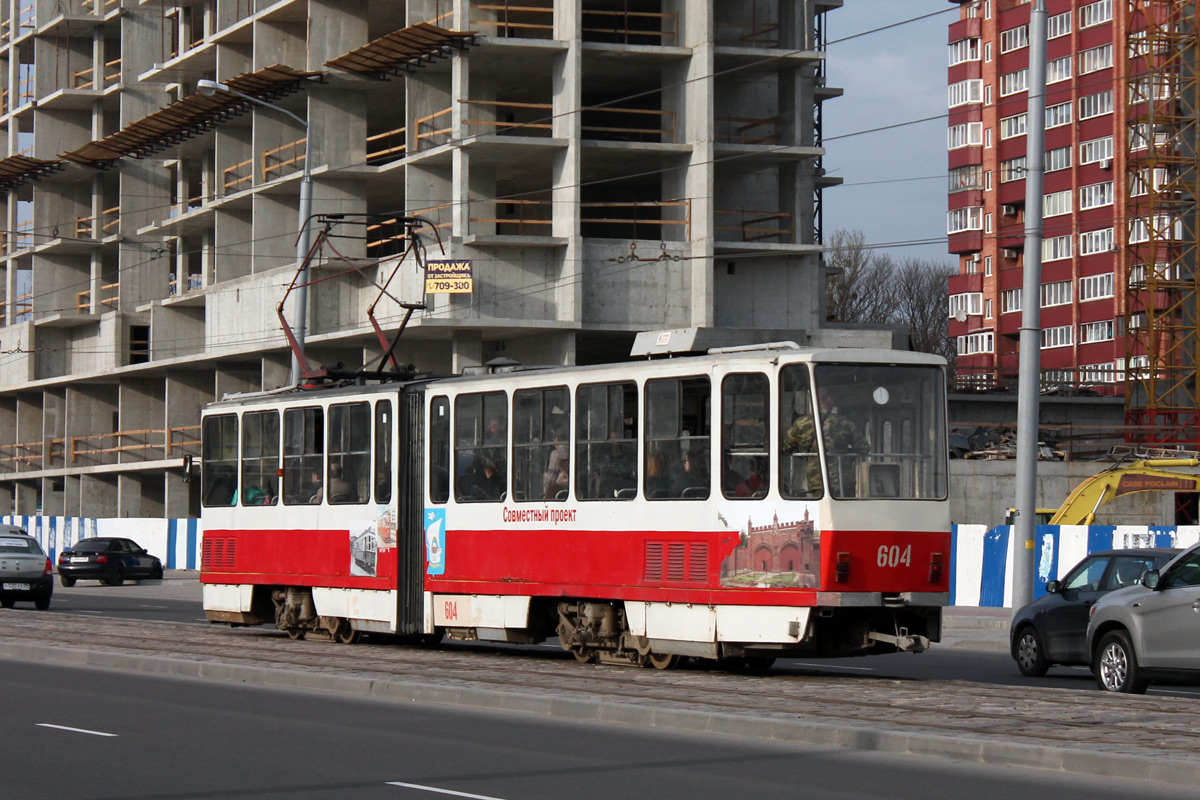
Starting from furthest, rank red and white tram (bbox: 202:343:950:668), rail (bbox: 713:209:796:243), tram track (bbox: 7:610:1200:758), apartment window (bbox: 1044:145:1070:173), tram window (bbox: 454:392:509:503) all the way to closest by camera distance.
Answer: apartment window (bbox: 1044:145:1070:173)
rail (bbox: 713:209:796:243)
tram window (bbox: 454:392:509:503)
red and white tram (bbox: 202:343:950:668)
tram track (bbox: 7:610:1200:758)

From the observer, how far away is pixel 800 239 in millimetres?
51750

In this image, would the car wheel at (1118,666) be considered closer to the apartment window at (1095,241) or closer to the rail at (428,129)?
the rail at (428,129)

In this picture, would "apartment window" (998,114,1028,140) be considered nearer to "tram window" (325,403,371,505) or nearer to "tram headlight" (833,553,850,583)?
"tram window" (325,403,371,505)

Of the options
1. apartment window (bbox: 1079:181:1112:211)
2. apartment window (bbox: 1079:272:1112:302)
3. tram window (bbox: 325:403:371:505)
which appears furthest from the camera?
apartment window (bbox: 1079:272:1112:302)

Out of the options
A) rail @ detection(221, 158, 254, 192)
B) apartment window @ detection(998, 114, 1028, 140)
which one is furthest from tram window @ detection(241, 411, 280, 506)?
apartment window @ detection(998, 114, 1028, 140)

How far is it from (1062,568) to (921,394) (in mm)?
15731

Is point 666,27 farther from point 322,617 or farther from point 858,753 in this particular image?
point 858,753

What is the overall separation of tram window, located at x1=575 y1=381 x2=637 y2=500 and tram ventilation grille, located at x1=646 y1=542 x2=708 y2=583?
2.18ft

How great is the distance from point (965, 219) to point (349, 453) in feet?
263

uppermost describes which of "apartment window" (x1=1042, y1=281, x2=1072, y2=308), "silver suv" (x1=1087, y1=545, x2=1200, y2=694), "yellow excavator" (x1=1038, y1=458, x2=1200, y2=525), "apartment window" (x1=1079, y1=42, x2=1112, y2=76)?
"apartment window" (x1=1079, y1=42, x2=1112, y2=76)

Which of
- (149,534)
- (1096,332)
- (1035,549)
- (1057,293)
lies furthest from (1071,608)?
(1057,293)

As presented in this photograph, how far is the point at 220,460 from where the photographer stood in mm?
23578

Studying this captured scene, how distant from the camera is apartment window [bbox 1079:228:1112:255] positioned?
8669 centimetres

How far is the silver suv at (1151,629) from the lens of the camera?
14602 mm
